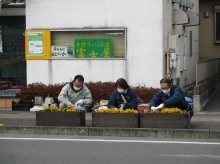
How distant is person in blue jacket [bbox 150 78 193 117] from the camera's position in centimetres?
1266

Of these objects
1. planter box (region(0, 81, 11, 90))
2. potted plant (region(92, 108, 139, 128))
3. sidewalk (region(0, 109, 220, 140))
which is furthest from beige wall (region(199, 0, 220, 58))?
potted plant (region(92, 108, 139, 128))

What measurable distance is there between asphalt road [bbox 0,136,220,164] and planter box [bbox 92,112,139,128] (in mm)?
540

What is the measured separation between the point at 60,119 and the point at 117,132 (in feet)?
4.59

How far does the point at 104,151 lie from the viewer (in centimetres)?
1049

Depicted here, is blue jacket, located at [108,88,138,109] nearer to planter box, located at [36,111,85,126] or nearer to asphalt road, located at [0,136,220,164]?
planter box, located at [36,111,85,126]

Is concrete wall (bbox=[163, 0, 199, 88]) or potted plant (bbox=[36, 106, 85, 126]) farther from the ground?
concrete wall (bbox=[163, 0, 199, 88])

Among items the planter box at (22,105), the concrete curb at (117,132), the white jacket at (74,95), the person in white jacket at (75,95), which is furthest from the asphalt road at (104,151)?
the planter box at (22,105)

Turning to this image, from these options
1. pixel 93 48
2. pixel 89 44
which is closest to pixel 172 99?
pixel 93 48

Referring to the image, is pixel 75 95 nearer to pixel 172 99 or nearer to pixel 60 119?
pixel 60 119

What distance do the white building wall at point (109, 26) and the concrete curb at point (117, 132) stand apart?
434 centimetres

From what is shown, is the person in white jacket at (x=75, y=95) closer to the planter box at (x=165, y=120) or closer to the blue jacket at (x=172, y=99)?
the blue jacket at (x=172, y=99)

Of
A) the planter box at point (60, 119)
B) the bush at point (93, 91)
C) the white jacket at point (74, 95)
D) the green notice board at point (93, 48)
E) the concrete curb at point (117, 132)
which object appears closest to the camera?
the concrete curb at point (117, 132)

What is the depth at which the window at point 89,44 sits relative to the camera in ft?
54.9

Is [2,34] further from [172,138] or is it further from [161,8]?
[172,138]
